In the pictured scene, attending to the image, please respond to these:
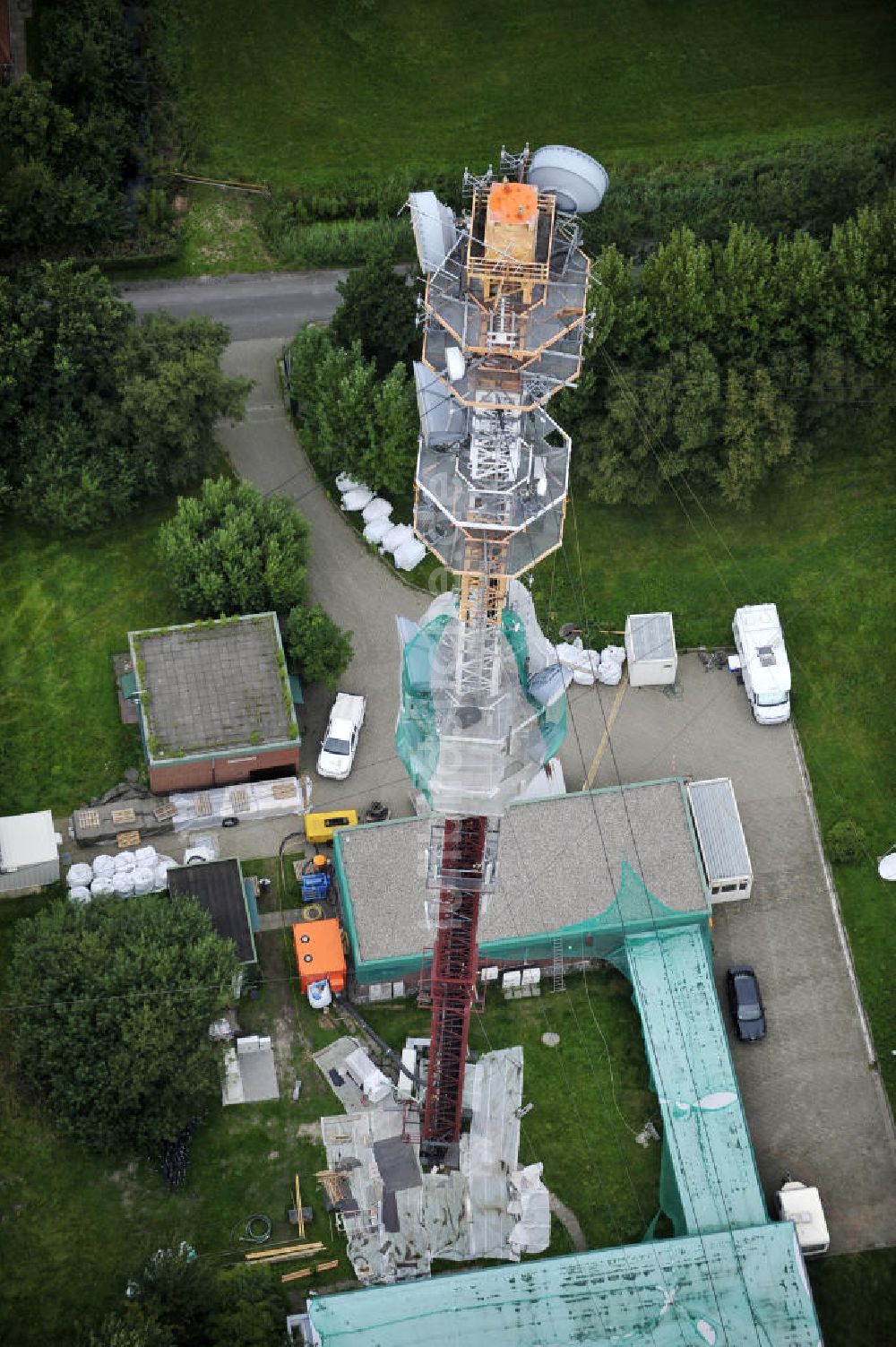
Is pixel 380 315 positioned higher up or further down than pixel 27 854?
higher up

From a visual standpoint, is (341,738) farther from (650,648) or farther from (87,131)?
(87,131)

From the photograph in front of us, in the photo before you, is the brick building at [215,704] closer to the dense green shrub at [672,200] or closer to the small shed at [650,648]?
the small shed at [650,648]

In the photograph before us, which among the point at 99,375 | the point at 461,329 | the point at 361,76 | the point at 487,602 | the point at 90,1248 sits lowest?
the point at 90,1248

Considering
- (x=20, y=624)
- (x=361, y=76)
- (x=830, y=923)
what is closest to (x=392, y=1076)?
(x=830, y=923)

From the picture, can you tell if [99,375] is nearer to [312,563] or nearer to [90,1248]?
[312,563]

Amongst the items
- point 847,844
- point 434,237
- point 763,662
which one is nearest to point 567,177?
point 434,237

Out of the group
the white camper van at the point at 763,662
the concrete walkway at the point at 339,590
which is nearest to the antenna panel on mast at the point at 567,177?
the white camper van at the point at 763,662
